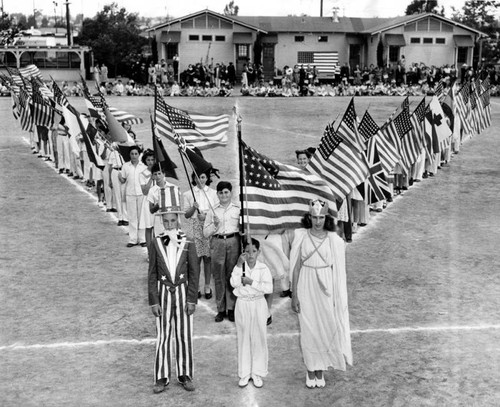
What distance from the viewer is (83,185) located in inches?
744

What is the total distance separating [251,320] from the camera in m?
7.68

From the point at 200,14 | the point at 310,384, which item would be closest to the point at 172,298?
the point at 310,384

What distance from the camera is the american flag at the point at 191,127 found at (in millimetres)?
12828

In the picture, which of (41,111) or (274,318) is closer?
(274,318)

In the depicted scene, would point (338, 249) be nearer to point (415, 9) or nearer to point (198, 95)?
point (198, 95)

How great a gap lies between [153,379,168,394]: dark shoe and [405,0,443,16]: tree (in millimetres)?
85569

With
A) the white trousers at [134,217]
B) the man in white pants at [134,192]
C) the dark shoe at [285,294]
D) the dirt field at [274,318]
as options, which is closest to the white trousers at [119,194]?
the dirt field at [274,318]

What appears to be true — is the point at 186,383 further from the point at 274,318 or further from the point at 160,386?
the point at 274,318

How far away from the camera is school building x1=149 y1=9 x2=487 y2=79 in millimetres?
52188

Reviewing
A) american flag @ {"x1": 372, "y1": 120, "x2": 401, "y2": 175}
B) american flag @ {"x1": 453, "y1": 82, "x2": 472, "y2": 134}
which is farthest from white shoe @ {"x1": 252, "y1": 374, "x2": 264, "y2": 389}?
american flag @ {"x1": 453, "y1": 82, "x2": 472, "y2": 134}

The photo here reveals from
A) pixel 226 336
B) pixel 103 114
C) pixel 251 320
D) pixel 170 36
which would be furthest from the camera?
pixel 170 36

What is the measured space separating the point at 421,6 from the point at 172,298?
3459 inches

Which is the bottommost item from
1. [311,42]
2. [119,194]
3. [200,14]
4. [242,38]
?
[119,194]

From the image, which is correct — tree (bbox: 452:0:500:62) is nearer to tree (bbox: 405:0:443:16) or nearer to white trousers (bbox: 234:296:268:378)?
tree (bbox: 405:0:443:16)
